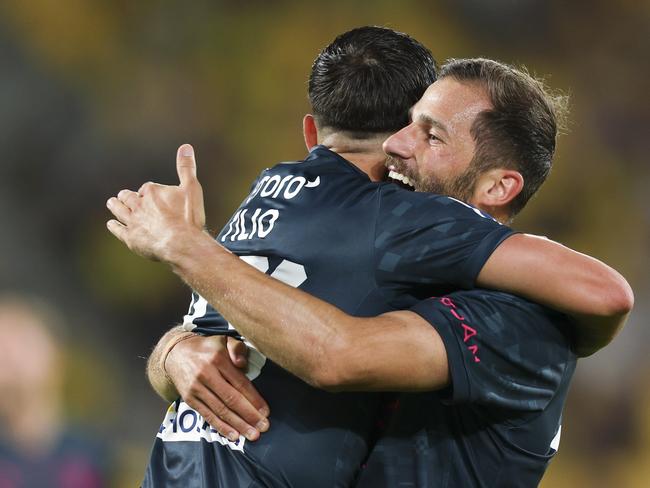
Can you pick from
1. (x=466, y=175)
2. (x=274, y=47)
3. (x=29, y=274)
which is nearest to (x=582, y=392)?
(x=274, y=47)

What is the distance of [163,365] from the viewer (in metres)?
2.42

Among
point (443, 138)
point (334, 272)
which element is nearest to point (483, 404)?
point (334, 272)

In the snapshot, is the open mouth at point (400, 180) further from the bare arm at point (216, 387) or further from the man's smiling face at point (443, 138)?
the bare arm at point (216, 387)

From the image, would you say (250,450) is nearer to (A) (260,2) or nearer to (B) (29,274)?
(B) (29,274)

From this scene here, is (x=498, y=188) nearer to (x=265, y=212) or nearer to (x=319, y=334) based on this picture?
(x=265, y=212)

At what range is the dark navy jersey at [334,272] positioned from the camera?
79.1 inches

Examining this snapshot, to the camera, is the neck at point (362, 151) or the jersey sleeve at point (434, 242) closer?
the jersey sleeve at point (434, 242)

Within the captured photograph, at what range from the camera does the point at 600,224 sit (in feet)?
21.6

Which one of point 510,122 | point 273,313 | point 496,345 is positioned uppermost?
point 510,122

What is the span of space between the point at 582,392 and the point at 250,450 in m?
4.51

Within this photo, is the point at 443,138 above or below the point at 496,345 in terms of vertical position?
above

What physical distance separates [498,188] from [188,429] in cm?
103

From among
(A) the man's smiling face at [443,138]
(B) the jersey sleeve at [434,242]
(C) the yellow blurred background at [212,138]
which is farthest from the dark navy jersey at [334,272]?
(C) the yellow blurred background at [212,138]

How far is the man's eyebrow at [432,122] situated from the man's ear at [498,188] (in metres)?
0.18
